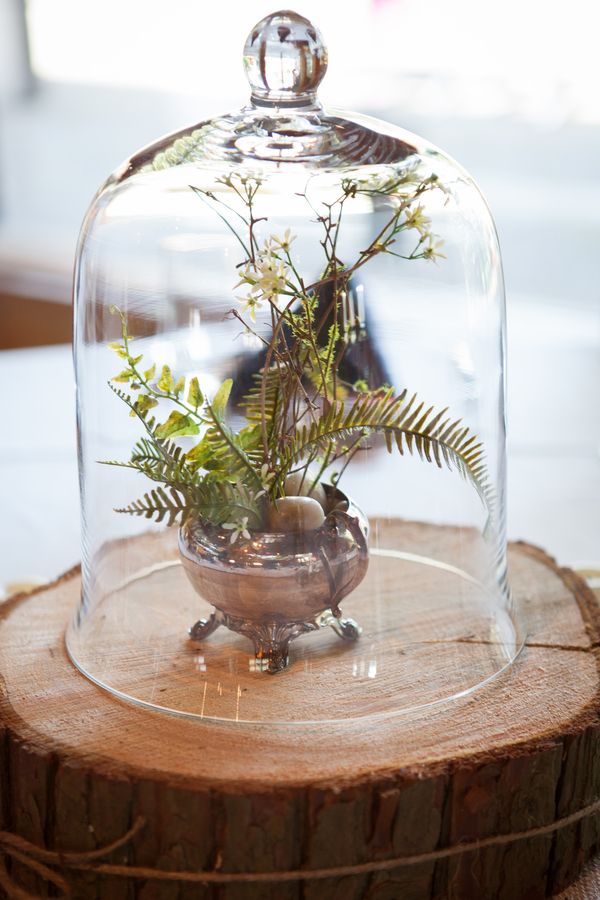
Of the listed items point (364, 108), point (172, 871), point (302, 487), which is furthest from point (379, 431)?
point (364, 108)

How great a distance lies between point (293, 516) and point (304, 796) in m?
0.18

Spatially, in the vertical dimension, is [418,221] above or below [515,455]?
above

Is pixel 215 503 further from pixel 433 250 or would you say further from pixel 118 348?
pixel 433 250

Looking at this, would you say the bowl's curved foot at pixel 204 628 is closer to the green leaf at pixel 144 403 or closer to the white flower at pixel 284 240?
the green leaf at pixel 144 403

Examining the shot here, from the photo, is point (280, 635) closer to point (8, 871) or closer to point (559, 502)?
point (8, 871)

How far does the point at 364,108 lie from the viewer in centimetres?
290

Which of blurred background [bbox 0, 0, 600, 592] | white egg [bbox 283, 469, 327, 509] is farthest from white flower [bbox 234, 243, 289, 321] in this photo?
blurred background [bbox 0, 0, 600, 592]

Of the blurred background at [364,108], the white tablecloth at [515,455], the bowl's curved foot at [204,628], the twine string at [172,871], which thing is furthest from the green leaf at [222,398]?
the blurred background at [364,108]

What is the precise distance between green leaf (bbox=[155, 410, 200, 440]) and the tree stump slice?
179 millimetres

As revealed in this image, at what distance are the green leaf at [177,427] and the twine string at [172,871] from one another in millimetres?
Result: 246

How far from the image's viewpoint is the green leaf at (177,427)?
2.54 feet

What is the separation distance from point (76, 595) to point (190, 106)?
236cm

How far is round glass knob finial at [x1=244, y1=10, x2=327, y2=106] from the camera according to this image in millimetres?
769

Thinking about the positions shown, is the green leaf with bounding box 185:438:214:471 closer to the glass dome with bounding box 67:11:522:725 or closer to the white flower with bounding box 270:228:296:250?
the glass dome with bounding box 67:11:522:725
